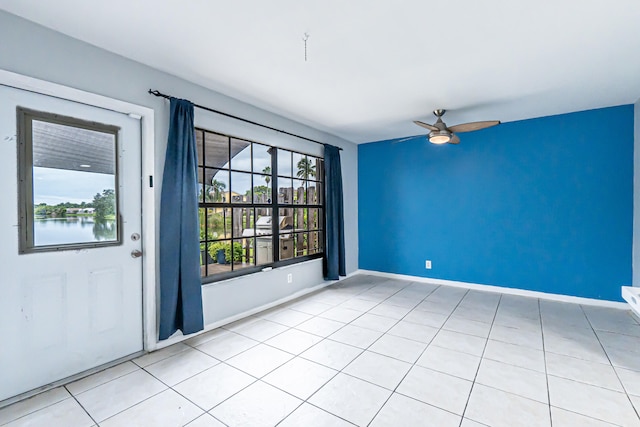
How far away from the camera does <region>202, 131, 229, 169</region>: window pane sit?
3155mm

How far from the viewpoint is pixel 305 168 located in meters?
4.61

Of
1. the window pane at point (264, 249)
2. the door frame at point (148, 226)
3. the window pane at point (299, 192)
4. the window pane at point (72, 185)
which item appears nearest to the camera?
the window pane at point (72, 185)

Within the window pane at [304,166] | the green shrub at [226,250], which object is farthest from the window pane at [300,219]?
the green shrub at [226,250]

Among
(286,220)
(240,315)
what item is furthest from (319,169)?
(240,315)

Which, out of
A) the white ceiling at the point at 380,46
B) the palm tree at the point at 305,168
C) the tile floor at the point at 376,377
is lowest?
the tile floor at the point at 376,377

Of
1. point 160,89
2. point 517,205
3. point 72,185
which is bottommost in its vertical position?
point 517,205

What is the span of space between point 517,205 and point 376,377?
137 inches

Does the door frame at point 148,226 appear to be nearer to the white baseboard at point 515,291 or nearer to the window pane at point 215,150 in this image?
the window pane at point 215,150

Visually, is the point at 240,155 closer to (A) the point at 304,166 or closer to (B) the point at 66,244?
Result: (A) the point at 304,166

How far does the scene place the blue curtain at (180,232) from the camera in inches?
103

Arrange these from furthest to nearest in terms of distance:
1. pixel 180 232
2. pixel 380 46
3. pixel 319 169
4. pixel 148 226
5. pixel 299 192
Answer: pixel 319 169
pixel 299 192
pixel 180 232
pixel 148 226
pixel 380 46

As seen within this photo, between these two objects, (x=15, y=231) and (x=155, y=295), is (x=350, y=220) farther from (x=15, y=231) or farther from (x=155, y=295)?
(x=15, y=231)

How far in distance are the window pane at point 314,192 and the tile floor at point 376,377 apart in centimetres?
196

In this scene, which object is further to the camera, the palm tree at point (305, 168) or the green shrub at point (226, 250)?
the palm tree at point (305, 168)
